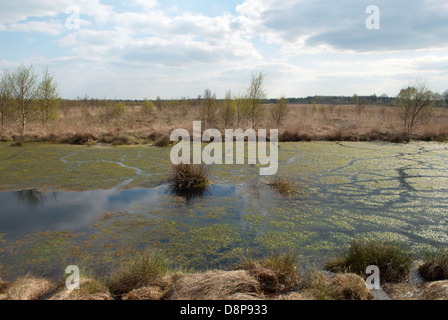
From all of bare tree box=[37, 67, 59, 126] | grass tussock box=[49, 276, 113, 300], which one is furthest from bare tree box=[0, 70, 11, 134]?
grass tussock box=[49, 276, 113, 300]

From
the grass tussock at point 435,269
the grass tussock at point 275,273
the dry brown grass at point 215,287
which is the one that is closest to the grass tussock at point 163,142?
the grass tussock at point 275,273

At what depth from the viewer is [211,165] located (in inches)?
453

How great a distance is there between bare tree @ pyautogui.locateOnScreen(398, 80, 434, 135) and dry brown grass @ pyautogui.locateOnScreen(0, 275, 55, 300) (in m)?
20.7

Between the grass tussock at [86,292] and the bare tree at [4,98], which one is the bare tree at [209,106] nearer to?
the bare tree at [4,98]

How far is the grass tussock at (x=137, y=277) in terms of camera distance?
3730 millimetres

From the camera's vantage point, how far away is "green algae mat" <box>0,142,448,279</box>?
4855 mm

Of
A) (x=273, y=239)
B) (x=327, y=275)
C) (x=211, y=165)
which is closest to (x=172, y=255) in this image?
(x=273, y=239)

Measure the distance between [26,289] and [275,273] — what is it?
3.11m

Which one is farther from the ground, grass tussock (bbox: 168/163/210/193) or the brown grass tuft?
grass tussock (bbox: 168/163/210/193)

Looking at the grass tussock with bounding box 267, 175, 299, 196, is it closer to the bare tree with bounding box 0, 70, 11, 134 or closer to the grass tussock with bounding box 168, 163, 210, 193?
the grass tussock with bounding box 168, 163, 210, 193

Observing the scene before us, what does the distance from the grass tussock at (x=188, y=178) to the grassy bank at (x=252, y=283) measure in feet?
14.0

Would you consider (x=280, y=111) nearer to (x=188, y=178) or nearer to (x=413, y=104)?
(x=413, y=104)

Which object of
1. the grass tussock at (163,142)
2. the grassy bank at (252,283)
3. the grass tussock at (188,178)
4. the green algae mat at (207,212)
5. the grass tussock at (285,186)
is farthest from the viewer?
the grass tussock at (163,142)

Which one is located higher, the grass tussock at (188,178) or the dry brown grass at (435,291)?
the grass tussock at (188,178)
